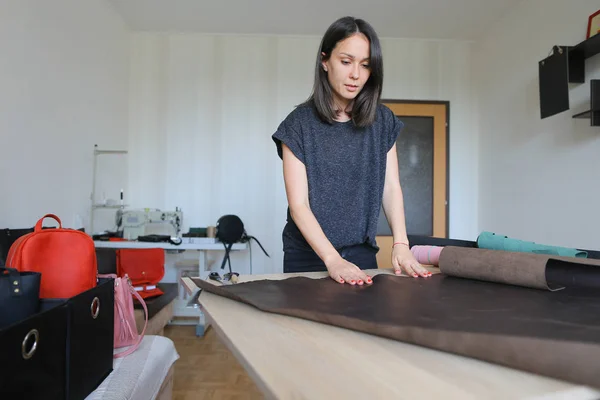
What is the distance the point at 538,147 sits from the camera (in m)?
2.87

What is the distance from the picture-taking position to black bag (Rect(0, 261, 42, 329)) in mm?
882

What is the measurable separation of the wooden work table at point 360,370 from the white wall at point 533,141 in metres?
2.58

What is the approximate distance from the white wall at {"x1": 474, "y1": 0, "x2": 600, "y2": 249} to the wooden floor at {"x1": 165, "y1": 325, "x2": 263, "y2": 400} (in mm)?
2365

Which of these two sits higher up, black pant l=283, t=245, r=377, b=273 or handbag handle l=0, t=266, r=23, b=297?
black pant l=283, t=245, r=377, b=273

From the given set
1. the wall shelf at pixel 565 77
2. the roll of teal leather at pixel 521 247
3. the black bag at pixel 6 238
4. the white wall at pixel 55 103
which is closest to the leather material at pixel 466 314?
the roll of teal leather at pixel 521 247

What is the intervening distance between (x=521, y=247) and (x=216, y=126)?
10.9 feet

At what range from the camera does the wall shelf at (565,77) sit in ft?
7.29

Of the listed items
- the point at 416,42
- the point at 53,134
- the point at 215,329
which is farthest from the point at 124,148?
the point at 215,329

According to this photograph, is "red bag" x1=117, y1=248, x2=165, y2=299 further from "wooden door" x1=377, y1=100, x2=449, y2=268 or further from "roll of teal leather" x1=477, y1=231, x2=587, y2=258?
"wooden door" x1=377, y1=100, x2=449, y2=268

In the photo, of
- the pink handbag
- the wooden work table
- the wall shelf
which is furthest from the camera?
the wall shelf

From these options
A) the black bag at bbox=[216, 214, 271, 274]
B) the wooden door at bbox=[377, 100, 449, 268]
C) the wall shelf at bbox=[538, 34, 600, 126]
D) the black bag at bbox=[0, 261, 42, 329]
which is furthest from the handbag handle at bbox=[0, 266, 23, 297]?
the wooden door at bbox=[377, 100, 449, 268]

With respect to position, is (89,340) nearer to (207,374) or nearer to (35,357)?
(35,357)

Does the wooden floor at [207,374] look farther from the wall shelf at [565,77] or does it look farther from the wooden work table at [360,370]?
the wall shelf at [565,77]

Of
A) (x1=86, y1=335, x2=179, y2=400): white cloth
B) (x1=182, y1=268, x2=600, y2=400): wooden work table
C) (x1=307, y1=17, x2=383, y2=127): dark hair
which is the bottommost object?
(x1=86, y1=335, x2=179, y2=400): white cloth
